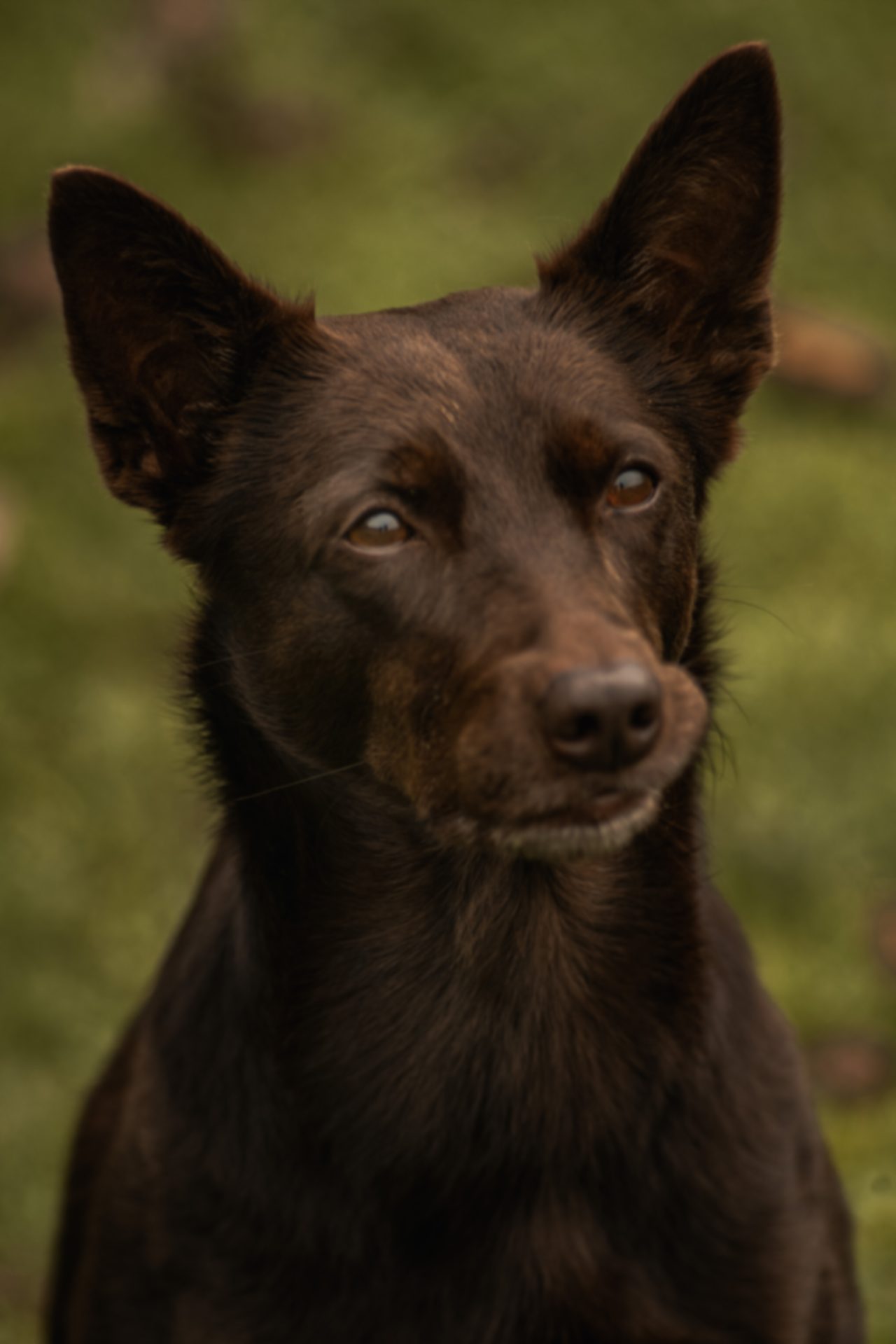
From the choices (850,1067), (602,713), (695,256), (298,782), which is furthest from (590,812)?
(850,1067)

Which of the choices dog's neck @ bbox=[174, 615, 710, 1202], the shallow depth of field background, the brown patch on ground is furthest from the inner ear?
the brown patch on ground

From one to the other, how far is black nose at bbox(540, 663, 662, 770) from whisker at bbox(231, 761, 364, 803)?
63 cm

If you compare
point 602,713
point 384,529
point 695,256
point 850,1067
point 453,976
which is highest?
point 695,256

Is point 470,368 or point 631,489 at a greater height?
point 470,368

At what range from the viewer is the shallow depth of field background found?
221 inches

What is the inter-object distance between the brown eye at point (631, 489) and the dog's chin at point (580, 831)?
0.56 m

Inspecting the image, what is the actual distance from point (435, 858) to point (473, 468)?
2.59 ft

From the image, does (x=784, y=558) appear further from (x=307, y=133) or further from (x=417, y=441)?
(x=417, y=441)

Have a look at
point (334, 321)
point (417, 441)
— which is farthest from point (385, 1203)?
point (334, 321)

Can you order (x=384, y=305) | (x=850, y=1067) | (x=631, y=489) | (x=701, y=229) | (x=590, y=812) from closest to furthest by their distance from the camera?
(x=590, y=812) < (x=631, y=489) < (x=701, y=229) < (x=850, y=1067) < (x=384, y=305)

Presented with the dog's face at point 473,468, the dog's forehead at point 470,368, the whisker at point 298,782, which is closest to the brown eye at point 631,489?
the dog's face at point 473,468

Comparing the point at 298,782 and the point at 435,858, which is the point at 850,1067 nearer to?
the point at 435,858

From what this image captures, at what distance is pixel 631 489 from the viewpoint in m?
3.20

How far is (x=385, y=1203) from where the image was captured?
3.28 meters
